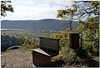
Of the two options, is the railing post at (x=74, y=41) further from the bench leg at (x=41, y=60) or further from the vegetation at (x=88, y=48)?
the bench leg at (x=41, y=60)

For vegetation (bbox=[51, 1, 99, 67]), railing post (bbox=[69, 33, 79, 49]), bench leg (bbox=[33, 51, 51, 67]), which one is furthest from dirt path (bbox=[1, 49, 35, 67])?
railing post (bbox=[69, 33, 79, 49])

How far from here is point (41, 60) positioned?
3879mm

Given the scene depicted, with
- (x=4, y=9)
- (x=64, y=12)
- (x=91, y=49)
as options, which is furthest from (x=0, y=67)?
(x=4, y=9)

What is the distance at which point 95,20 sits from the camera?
3.87 m

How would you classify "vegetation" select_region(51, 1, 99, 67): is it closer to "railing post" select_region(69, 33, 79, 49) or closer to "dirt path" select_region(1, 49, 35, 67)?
"railing post" select_region(69, 33, 79, 49)

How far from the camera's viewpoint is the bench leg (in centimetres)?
353

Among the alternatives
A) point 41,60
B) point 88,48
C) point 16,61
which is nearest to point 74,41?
point 88,48

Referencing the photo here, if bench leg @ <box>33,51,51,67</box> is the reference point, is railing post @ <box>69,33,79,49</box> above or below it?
above

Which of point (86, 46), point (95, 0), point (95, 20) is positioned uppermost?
point (95, 0)

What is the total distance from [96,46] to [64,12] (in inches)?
95.0

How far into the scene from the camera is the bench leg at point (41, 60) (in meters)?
3.53

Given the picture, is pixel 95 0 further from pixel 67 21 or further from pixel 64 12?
pixel 67 21

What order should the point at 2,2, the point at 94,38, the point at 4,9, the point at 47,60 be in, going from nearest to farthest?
1. the point at 47,60
2. the point at 94,38
3. the point at 2,2
4. the point at 4,9

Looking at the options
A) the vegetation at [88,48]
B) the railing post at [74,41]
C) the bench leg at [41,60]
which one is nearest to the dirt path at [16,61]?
the bench leg at [41,60]
